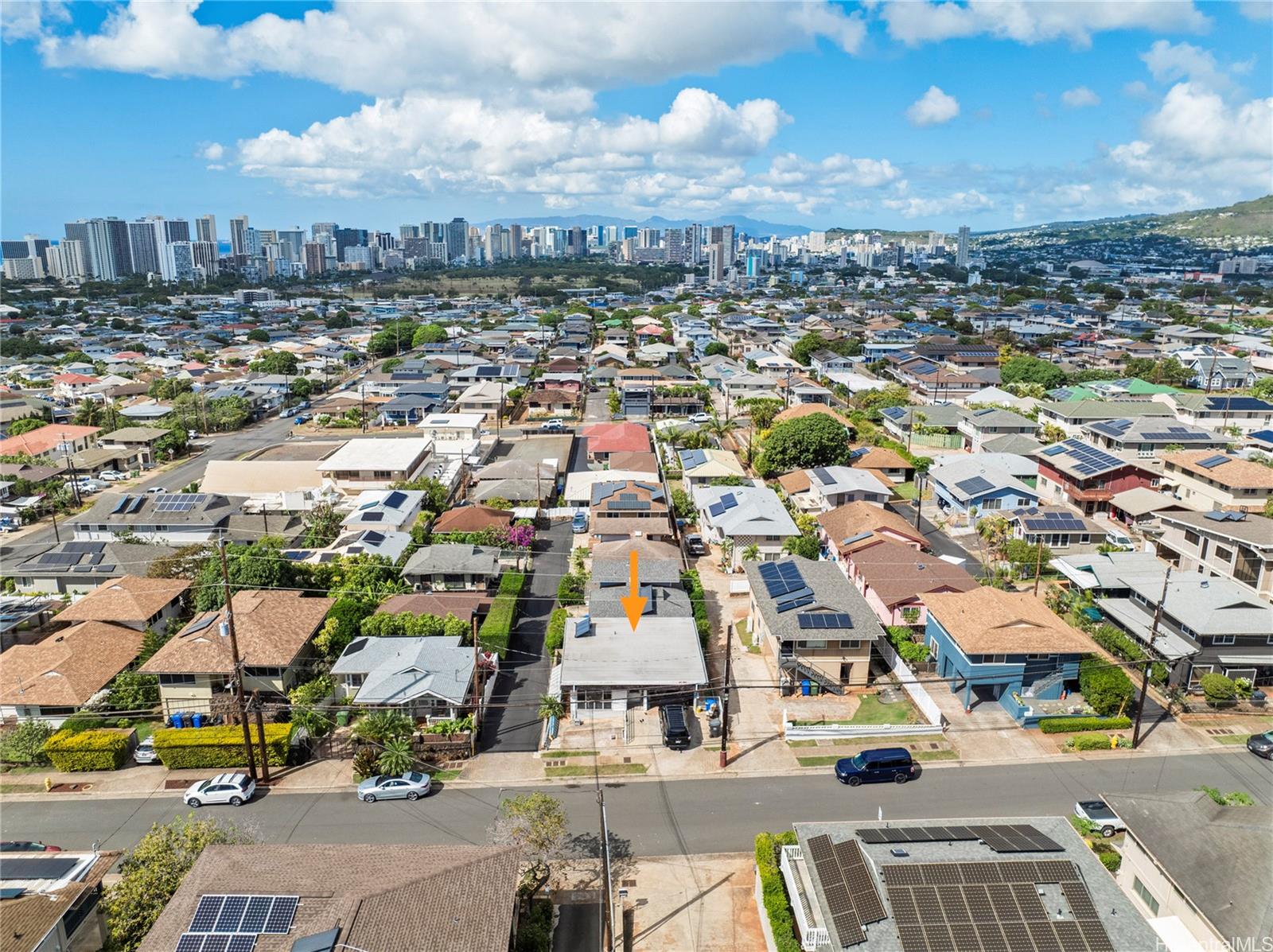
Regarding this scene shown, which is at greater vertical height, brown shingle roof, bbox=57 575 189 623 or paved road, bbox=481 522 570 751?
brown shingle roof, bbox=57 575 189 623

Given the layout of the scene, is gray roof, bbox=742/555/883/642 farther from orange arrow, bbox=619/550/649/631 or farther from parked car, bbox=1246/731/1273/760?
parked car, bbox=1246/731/1273/760

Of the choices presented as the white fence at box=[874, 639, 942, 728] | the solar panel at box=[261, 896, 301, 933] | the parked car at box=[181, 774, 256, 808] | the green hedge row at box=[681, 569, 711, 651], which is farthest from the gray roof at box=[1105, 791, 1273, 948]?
the parked car at box=[181, 774, 256, 808]

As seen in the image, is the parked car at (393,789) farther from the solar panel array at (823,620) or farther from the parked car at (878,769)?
the solar panel array at (823,620)

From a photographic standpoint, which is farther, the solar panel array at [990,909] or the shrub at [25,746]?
the shrub at [25,746]

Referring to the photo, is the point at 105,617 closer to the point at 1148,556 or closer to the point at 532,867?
the point at 532,867

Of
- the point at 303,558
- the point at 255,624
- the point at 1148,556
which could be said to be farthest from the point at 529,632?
the point at 1148,556

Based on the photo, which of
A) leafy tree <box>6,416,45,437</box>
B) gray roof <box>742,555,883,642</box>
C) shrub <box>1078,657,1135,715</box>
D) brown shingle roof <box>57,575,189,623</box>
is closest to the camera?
shrub <box>1078,657,1135,715</box>

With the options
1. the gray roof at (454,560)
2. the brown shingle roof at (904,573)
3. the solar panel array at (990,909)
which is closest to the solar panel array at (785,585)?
the brown shingle roof at (904,573)
